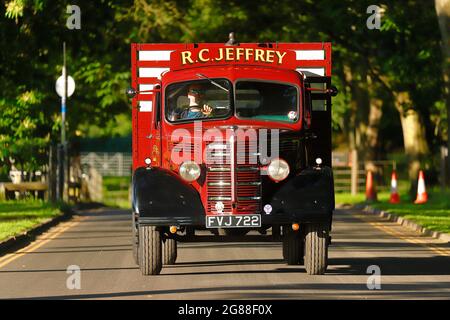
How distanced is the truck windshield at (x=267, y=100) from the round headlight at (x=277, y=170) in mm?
810

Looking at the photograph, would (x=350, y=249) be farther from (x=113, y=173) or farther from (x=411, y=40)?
(x=113, y=173)

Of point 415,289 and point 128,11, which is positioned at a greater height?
point 128,11

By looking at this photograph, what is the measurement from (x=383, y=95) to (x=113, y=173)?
141ft

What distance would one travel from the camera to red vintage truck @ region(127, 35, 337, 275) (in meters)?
17.6

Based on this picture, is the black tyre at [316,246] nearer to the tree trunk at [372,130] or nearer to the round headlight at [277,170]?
the round headlight at [277,170]

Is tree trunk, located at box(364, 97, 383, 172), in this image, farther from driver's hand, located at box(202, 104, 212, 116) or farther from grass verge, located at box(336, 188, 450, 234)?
driver's hand, located at box(202, 104, 212, 116)

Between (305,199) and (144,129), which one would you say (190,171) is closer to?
(305,199)

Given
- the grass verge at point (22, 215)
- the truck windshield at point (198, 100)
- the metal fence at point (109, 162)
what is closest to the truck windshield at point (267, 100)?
the truck windshield at point (198, 100)

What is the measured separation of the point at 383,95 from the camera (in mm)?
51375

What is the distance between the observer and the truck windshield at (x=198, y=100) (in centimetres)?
1847

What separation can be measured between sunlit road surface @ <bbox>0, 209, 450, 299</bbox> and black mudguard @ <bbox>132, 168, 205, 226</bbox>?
748 millimetres

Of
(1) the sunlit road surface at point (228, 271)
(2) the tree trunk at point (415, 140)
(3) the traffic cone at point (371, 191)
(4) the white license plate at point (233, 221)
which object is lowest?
(1) the sunlit road surface at point (228, 271)

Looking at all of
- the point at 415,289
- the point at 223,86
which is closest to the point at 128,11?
the point at 223,86

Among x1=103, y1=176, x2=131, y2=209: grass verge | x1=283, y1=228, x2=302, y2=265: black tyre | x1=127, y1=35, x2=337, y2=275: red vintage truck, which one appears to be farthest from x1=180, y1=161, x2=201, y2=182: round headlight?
x1=103, y1=176, x2=131, y2=209: grass verge
